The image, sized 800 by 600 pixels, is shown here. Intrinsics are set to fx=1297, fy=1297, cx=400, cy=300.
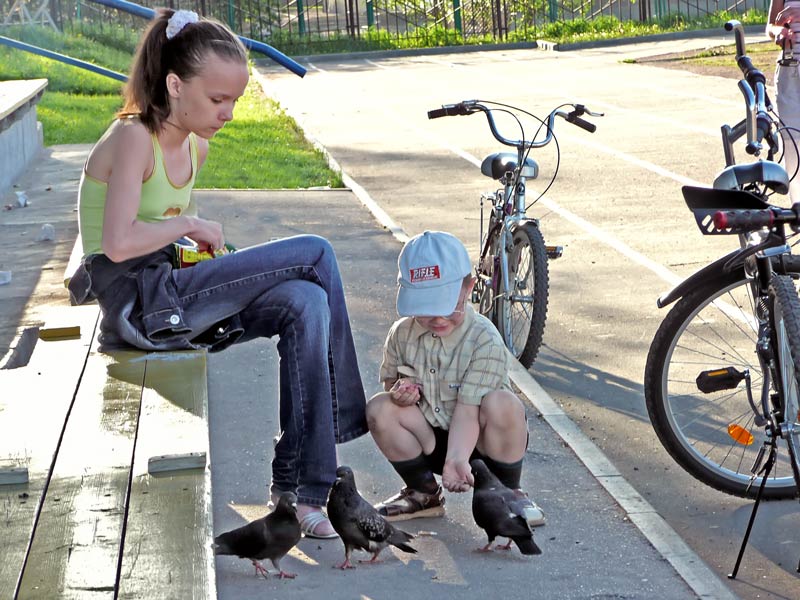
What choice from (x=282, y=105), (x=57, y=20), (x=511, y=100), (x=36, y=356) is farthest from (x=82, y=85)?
(x=36, y=356)

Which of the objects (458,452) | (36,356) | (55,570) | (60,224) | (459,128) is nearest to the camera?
(55,570)

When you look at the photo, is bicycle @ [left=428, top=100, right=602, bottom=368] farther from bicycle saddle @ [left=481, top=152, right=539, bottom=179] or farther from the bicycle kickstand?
the bicycle kickstand

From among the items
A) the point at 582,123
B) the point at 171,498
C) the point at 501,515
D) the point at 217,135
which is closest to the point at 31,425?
the point at 171,498

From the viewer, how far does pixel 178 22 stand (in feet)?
13.6

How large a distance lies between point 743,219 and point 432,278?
1.00 m

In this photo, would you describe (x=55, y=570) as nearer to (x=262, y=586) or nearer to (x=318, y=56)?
(x=262, y=586)

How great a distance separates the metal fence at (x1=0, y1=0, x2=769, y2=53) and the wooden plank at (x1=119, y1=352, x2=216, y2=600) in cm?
3037

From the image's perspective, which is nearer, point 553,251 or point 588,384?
point 588,384

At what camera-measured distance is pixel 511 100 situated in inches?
781

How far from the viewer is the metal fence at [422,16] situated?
3466 cm

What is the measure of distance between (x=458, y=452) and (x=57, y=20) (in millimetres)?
29503

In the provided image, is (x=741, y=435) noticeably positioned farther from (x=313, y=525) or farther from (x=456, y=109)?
(x=456, y=109)

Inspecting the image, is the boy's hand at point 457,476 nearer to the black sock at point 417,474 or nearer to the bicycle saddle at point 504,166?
the black sock at point 417,474

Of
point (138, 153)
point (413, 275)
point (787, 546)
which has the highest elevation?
point (138, 153)
